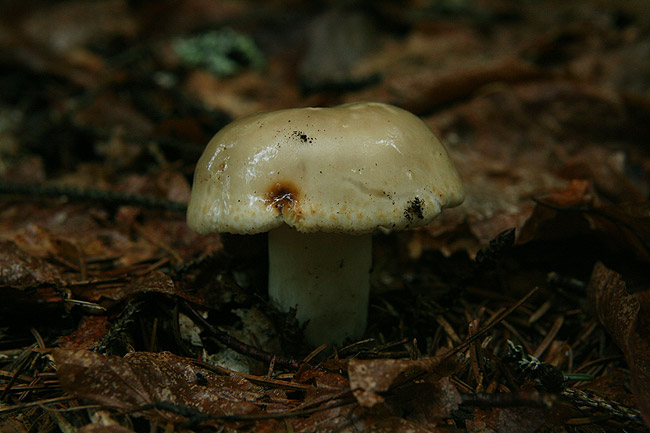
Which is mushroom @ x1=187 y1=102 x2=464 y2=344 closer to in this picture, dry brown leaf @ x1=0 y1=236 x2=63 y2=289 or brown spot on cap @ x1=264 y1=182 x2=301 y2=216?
brown spot on cap @ x1=264 y1=182 x2=301 y2=216

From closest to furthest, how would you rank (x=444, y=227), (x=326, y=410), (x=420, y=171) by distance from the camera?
(x=326, y=410), (x=420, y=171), (x=444, y=227)

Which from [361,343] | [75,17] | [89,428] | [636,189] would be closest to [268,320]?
[361,343]

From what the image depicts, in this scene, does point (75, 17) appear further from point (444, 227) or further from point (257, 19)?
point (444, 227)

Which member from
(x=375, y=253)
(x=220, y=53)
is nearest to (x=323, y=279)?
(x=375, y=253)

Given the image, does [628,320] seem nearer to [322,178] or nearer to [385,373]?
[385,373]

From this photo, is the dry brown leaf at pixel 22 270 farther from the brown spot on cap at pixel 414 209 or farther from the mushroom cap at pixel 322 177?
the brown spot on cap at pixel 414 209

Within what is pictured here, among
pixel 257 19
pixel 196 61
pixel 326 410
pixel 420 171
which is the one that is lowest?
pixel 326 410

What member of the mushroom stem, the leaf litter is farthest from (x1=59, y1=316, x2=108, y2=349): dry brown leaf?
the mushroom stem

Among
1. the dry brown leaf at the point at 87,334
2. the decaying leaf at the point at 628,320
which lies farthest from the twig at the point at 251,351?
the decaying leaf at the point at 628,320
